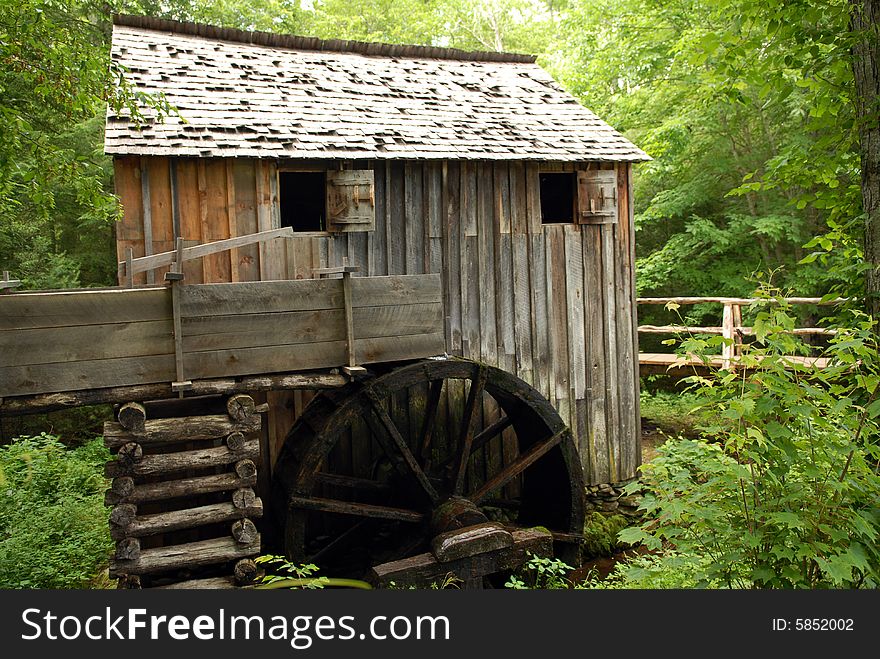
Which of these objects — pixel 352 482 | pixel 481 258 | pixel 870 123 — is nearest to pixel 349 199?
pixel 481 258

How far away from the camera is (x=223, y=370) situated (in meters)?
5.51

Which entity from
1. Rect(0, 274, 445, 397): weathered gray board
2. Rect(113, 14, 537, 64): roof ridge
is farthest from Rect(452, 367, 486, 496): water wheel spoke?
Rect(113, 14, 537, 64): roof ridge

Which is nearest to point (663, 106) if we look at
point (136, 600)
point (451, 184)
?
point (451, 184)

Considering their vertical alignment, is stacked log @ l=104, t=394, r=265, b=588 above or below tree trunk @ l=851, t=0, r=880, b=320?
below

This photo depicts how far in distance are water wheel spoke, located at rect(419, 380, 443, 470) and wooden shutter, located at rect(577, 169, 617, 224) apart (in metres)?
2.50

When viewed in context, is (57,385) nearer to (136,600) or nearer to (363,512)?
(136,600)

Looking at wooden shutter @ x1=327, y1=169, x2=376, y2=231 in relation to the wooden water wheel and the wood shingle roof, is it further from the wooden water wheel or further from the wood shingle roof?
the wooden water wheel

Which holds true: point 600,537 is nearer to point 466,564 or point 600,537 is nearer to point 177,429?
point 466,564

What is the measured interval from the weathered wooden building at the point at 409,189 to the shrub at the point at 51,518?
2.01 m

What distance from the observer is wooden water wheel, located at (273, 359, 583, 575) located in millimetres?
6492

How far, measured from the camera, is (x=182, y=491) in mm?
5203

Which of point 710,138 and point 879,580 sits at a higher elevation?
point 710,138

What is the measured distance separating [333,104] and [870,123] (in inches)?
199

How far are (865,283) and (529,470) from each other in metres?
4.53
